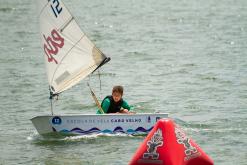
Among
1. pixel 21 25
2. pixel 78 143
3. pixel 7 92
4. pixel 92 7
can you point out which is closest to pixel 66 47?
pixel 78 143

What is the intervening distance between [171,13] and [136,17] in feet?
8.77

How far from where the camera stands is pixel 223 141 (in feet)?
86.6

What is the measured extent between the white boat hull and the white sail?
6.16ft

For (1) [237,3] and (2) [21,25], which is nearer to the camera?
(2) [21,25]

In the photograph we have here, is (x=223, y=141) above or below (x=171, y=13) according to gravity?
below

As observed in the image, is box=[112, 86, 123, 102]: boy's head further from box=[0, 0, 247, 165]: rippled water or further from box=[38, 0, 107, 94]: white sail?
box=[38, 0, 107, 94]: white sail

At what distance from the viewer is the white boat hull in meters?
25.7

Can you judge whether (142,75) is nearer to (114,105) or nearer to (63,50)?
(63,50)

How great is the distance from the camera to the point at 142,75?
39.5 meters

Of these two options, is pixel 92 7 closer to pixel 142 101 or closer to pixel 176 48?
pixel 176 48

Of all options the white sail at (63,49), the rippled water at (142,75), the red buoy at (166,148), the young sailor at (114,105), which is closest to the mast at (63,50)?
the white sail at (63,49)

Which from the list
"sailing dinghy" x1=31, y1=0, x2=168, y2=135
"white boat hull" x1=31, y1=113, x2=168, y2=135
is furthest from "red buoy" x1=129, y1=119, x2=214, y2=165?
"sailing dinghy" x1=31, y1=0, x2=168, y2=135

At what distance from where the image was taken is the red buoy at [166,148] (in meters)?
16.4

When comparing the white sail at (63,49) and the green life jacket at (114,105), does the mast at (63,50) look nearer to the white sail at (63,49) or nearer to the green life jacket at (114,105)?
the white sail at (63,49)
